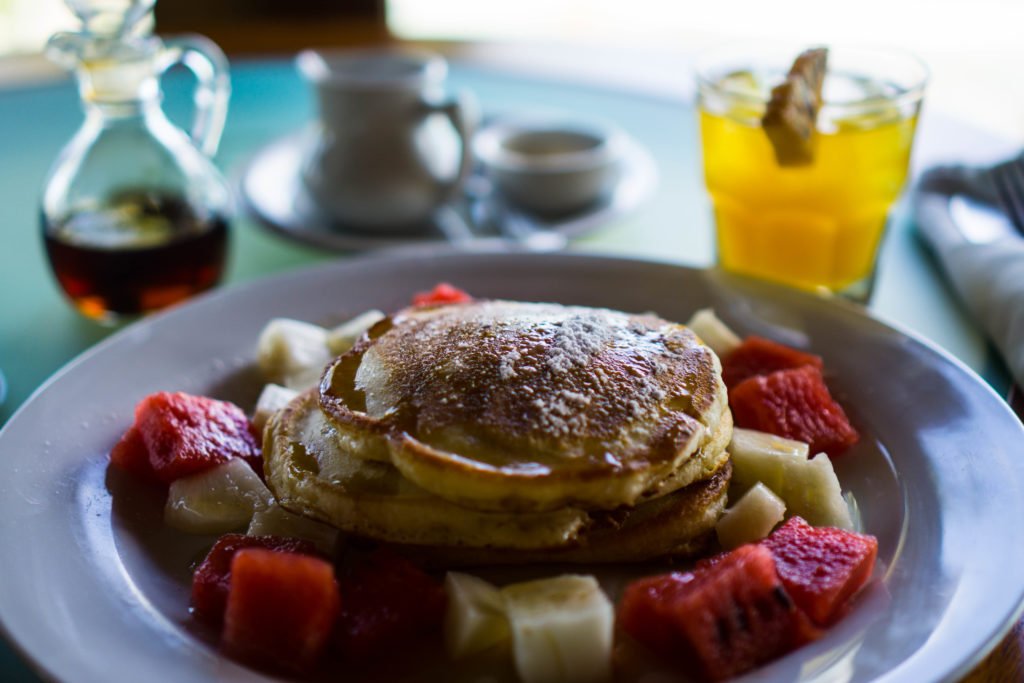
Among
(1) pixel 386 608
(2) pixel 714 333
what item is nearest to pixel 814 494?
(2) pixel 714 333

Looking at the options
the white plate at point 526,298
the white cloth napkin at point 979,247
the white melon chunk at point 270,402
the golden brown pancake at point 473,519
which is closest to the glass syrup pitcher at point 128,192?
the white plate at point 526,298

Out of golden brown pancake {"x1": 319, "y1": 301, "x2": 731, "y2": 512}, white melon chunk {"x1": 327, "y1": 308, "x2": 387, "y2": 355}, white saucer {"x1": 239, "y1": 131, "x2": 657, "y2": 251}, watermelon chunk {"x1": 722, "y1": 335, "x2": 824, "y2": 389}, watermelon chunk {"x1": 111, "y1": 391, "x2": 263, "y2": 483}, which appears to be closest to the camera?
golden brown pancake {"x1": 319, "y1": 301, "x2": 731, "y2": 512}

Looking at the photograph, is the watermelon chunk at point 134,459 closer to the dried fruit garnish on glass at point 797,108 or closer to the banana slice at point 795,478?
the banana slice at point 795,478

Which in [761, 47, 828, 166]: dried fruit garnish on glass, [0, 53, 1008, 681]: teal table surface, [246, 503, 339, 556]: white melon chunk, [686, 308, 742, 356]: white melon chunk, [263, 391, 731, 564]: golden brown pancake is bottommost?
[0, 53, 1008, 681]: teal table surface

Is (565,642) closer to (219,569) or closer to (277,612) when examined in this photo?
(277,612)

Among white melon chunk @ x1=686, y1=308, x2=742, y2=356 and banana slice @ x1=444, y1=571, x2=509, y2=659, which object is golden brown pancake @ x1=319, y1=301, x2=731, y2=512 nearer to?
banana slice @ x1=444, y1=571, x2=509, y2=659

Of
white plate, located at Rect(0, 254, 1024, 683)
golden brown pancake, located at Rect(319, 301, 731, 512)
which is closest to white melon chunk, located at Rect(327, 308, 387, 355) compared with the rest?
white plate, located at Rect(0, 254, 1024, 683)
